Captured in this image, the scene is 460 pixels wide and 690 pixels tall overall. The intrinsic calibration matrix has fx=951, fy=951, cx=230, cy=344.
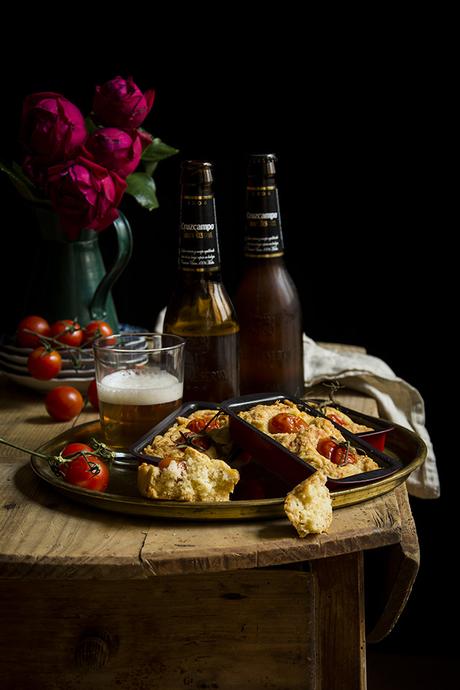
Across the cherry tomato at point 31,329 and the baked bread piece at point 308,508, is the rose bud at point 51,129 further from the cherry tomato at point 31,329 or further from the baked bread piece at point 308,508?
the baked bread piece at point 308,508

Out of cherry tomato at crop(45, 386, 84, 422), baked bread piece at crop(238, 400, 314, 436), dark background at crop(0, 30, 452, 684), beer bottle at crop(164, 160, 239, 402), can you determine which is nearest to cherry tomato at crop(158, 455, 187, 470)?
baked bread piece at crop(238, 400, 314, 436)

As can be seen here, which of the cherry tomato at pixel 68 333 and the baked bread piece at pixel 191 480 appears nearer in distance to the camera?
the baked bread piece at pixel 191 480

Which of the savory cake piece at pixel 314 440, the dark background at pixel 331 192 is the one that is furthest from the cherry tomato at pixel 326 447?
the dark background at pixel 331 192

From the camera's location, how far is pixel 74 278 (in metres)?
1.79

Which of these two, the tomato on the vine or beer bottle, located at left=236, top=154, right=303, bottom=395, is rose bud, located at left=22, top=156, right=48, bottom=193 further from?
the tomato on the vine

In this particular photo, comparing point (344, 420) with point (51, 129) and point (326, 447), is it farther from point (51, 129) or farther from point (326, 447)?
point (51, 129)

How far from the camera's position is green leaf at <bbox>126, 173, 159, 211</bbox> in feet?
5.85

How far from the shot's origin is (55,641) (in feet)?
3.73

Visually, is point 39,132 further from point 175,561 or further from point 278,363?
point 175,561

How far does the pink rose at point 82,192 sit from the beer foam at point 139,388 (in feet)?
1.19

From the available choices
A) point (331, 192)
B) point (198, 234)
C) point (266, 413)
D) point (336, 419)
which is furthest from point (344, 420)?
point (331, 192)

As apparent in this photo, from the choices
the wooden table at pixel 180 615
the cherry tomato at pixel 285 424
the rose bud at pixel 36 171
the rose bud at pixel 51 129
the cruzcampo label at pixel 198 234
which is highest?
the rose bud at pixel 51 129

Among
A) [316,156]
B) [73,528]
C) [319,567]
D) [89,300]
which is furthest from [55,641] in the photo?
[316,156]

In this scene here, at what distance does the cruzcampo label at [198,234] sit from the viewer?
1.42 m
